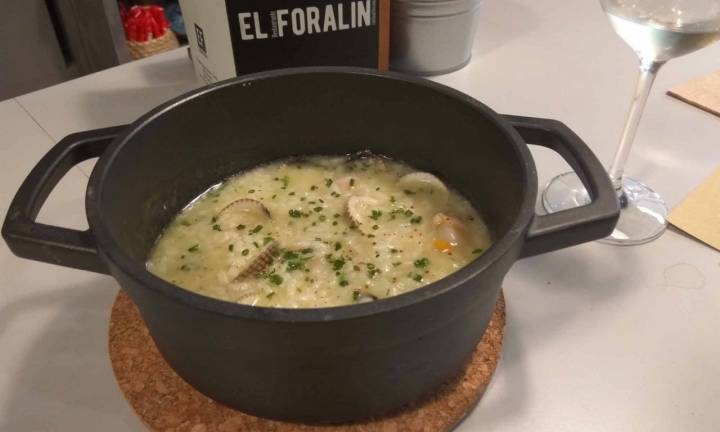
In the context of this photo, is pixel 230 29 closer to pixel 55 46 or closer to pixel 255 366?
pixel 255 366

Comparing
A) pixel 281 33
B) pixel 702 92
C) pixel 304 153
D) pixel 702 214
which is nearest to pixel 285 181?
pixel 304 153

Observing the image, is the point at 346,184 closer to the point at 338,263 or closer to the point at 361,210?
the point at 361,210

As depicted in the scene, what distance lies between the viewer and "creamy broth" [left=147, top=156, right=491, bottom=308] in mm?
737

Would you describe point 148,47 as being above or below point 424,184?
below

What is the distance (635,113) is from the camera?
35.0 inches

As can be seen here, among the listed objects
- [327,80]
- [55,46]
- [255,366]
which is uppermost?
[327,80]

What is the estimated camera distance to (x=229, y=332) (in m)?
0.51

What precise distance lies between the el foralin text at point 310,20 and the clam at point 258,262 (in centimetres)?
45

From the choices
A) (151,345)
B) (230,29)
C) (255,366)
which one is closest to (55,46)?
(230,29)

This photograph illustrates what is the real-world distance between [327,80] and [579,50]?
0.80m

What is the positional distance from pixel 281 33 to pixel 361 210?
15.8 inches

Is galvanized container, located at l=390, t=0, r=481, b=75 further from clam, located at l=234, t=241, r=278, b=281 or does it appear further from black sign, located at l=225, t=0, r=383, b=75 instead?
clam, located at l=234, t=241, r=278, b=281

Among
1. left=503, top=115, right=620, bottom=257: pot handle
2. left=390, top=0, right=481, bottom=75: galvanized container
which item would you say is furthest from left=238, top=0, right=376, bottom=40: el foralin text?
left=503, top=115, right=620, bottom=257: pot handle

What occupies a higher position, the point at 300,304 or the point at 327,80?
the point at 327,80
